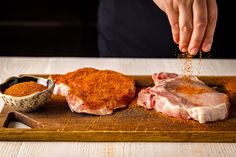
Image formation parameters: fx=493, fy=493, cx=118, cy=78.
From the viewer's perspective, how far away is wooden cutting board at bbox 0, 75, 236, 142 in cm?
168

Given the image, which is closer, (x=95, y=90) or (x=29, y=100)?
(x=29, y=100)

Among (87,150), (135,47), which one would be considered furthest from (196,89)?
(135,47)

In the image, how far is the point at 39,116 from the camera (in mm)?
1811

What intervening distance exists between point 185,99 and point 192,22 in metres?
0.29

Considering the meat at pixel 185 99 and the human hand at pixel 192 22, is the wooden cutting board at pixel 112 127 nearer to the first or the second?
the meat at pixel 185 99

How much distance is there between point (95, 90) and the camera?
6.30ft

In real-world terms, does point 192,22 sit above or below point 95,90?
above

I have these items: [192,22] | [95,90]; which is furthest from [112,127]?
[192,22]

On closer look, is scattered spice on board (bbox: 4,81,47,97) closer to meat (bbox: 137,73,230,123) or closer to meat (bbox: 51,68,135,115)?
meat (bbox: 51,68,135,115)

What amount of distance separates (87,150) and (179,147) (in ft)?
1.02

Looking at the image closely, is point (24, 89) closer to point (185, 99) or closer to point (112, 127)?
point (112, 127)

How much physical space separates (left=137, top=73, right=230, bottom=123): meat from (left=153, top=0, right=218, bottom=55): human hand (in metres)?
0.17

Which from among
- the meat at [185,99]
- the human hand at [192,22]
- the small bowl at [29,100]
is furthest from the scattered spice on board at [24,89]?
the human hand at [192,22]

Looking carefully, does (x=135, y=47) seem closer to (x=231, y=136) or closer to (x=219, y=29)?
(x=219, y=29)
